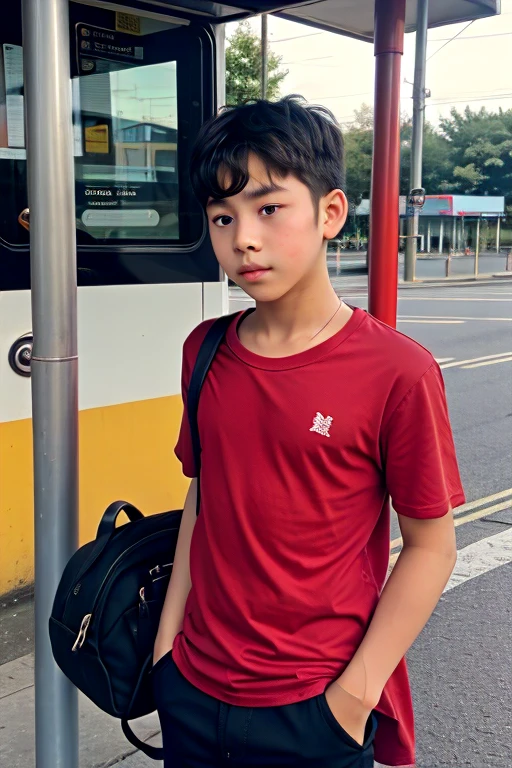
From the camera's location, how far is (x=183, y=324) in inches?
145

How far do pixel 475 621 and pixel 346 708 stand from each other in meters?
2.67

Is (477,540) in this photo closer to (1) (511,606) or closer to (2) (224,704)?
(1) (511,606)

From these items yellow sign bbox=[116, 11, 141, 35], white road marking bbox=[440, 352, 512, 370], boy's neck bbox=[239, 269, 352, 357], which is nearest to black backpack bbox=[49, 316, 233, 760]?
boy's neck bbox=[239, 269, 352, 357]

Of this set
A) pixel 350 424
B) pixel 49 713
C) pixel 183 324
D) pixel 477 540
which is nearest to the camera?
pixel 350 424

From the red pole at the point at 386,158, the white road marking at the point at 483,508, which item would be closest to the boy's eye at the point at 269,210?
the red pole at the point at 386,158

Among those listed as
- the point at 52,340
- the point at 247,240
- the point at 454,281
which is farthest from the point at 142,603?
the point at 454,281

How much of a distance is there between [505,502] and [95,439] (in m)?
3.10

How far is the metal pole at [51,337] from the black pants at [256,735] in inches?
20.8

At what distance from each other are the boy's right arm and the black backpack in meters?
0.05

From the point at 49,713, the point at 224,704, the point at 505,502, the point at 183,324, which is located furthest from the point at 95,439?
the point at 505,502

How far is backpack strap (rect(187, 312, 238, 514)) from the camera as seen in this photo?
153 cm

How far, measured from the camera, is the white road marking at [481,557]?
434 centimetres

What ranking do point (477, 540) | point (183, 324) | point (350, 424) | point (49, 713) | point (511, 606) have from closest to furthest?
point (350, 424)
point (49, 713)
point (183, 324)
point (511, 606)
point (477, 540)

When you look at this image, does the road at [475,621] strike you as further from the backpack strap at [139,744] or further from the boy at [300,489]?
the boy at [300,489]
